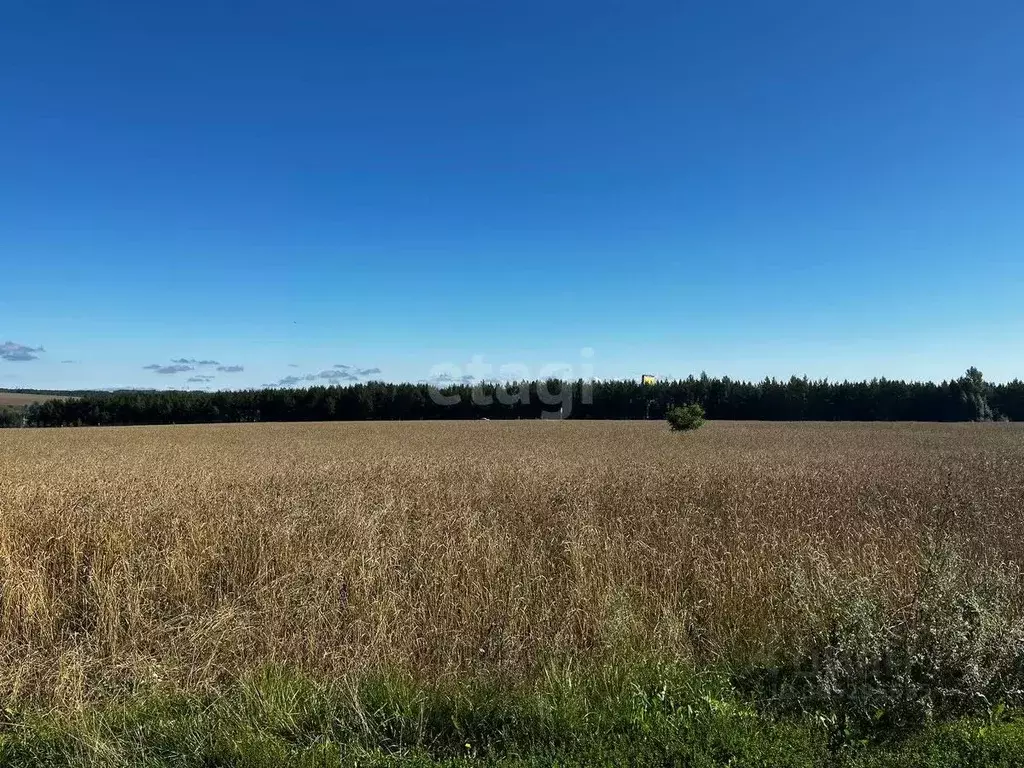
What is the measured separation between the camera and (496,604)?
18.5 ft

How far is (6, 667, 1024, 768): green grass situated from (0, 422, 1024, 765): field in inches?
1.5

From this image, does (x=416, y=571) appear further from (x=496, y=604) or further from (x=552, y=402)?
(x=552, y=402)

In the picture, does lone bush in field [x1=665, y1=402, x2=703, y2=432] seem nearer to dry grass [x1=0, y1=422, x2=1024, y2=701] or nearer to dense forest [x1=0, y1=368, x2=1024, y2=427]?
dry grass [x1=0, y1=422, x2=1024, y2=701]

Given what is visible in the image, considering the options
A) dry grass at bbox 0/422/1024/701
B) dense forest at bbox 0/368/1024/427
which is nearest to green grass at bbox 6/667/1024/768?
dry grass at bbox 0/422/1024/701

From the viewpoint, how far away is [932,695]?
3951 millimetres

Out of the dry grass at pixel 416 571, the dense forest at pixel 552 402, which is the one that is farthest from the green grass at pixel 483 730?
the dense forest at pixel 552 402

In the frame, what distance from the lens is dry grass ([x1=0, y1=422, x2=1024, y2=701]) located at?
15.8ft

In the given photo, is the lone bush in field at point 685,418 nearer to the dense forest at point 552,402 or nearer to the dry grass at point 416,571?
the dry grass at point 416,571

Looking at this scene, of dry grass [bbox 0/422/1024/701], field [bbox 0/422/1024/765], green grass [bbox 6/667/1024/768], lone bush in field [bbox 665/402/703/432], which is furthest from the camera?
lone bush in field [bbox 665/402/703/432]

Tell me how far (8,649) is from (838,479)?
1310 centimetres

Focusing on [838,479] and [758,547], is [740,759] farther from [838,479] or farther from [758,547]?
[838,479]

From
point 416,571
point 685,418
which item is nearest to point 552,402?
point 685,418

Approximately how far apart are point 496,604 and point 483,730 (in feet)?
6.21

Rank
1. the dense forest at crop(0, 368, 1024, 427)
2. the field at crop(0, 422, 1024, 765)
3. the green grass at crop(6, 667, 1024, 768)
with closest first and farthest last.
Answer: the green grass at crop(6, 667, 1024, 768) → the field at crop(0, 422, 1024, 765) → the dense forest at crop(0, 368, 1024, 427)
